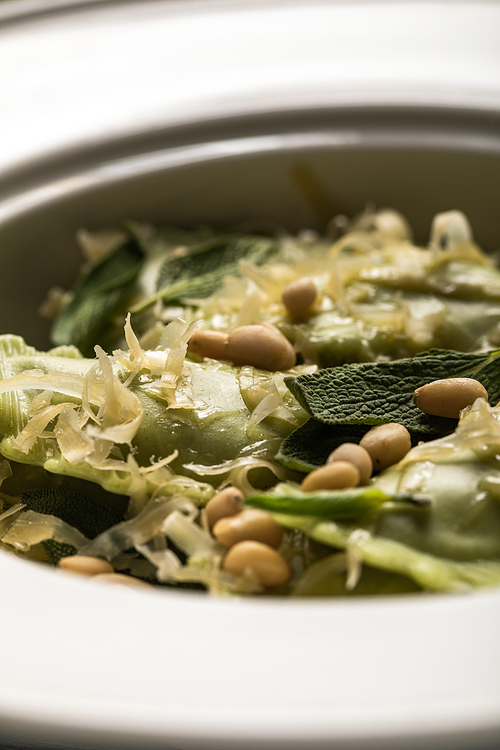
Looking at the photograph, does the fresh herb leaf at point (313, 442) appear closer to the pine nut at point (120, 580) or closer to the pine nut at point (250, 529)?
the pine nut at point (250, 529)

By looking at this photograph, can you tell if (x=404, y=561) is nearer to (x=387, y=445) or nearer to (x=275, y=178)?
(x=387, y=445)

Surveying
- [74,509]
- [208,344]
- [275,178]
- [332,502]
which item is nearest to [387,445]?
[332,502]

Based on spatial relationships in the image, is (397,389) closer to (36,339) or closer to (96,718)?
(96,718)

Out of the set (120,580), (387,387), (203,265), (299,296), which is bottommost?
(120,580)

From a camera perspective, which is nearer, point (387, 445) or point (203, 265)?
point (387, 445)

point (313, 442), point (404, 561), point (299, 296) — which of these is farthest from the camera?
point (299, 296)

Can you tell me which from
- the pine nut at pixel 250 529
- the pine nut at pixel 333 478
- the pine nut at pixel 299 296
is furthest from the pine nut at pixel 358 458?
the pine nut at pixel 299 296

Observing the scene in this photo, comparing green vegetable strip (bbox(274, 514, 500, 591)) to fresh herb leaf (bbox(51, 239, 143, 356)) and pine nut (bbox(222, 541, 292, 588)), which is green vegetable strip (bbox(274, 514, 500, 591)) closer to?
pine nut (bbox(222, 541, 292, 588))
